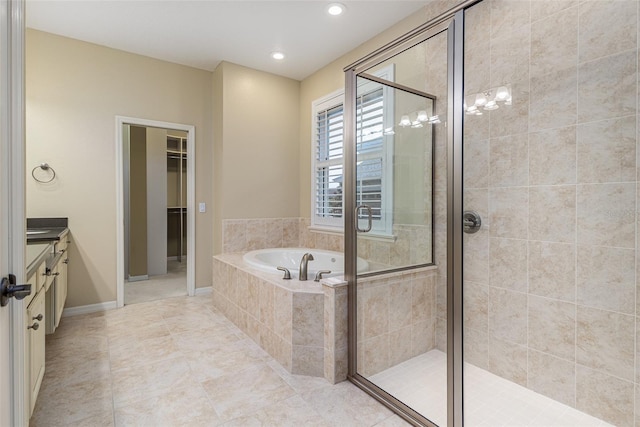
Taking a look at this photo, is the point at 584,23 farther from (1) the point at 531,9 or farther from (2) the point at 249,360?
(2) the point at 249,360

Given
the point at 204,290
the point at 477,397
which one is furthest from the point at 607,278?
the point at 204,290

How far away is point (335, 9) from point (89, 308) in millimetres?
3647

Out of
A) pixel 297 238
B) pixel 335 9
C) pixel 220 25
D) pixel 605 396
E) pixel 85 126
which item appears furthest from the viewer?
pixel 297 238

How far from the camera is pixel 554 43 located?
6.11ft

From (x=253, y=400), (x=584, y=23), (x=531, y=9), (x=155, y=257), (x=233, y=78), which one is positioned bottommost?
(x=253, y=400)

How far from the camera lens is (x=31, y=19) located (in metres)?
2.89

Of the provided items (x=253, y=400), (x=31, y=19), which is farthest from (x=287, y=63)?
(x=253, y=400)

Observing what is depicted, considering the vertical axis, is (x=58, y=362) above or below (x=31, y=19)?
below

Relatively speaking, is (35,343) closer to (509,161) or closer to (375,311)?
(375,311)

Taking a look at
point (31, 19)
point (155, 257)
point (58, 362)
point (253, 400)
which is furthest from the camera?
point (155, 257)

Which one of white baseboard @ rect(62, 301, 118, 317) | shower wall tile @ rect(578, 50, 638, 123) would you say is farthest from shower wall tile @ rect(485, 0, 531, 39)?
white baseboard @ rect(62, 301, 118, 317)

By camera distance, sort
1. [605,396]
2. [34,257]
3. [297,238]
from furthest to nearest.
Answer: [297,238], [605,396], [34,257]

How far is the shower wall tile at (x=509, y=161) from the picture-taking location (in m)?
2.01

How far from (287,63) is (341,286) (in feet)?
9.11
